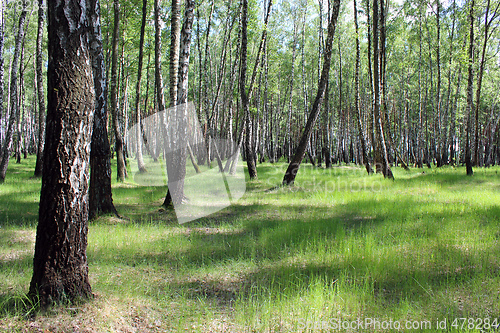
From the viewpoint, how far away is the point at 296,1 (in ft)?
76.0

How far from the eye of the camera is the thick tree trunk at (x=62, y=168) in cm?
274

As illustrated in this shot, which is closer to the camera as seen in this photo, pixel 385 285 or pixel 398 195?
pixel 385 285

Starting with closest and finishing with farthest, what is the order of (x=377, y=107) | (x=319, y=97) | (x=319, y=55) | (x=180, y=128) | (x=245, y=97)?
1. (x=180, y=128)
2. (x=319, y=97)
3. (x=377, y=107)
4. (x=245, y=97)
5. (x=319, y=55)

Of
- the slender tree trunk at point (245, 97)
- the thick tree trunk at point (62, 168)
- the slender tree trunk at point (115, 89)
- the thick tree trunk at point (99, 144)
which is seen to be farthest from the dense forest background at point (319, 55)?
the thick tree trunk at point (62, 168)

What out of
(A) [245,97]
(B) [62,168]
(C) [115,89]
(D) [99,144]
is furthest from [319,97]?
(B) [62,168]

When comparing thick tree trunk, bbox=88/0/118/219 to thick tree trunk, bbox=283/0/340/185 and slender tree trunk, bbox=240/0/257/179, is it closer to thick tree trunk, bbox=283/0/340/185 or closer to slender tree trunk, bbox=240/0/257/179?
thick tree trunk, bbox=283/0/340/185

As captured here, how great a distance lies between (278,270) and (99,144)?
15.2ft

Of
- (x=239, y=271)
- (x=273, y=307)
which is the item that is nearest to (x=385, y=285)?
(x=273, y=307)

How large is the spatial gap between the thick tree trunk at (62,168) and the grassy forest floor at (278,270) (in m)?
0.28

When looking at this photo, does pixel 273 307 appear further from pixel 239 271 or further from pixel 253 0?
pixel 253 0

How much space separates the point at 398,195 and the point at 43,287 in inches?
344

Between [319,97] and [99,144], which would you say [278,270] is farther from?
[319,97]

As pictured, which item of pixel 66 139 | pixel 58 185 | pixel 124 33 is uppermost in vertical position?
pixel 124 33

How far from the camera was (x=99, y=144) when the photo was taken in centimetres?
632
